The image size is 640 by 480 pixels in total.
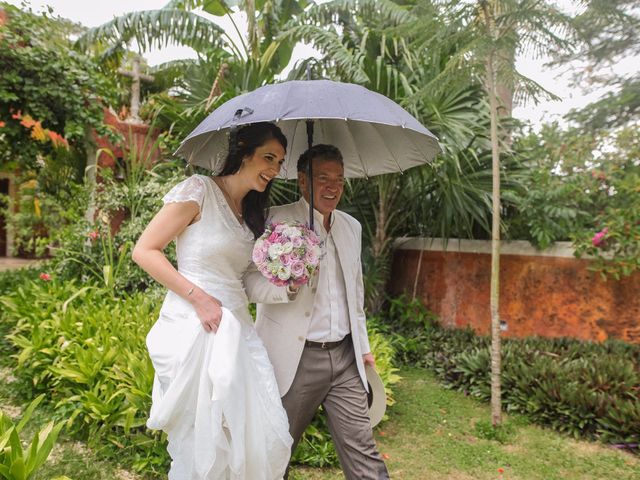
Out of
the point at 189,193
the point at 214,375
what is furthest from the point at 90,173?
the point at 214,375

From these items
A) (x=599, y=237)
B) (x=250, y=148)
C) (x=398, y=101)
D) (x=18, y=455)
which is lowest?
(x=18, y=455)

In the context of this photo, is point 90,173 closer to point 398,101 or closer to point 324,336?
point 398,101

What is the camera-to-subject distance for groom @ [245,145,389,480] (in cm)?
226

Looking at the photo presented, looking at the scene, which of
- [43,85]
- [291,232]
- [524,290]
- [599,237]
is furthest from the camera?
[43,85]

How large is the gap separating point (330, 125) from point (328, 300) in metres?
0.96

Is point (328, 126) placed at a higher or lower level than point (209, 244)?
higher

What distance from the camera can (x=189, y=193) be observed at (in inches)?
81.0

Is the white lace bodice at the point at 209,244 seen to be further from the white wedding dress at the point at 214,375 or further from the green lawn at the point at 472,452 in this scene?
the green lawn at the point at 472,452

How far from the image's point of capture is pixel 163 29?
334 inches

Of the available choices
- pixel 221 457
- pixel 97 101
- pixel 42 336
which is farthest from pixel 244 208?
pixel 97 101

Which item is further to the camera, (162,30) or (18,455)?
(162,30)

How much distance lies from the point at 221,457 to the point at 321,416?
2055mm

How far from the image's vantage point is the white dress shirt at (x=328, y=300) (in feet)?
7.70

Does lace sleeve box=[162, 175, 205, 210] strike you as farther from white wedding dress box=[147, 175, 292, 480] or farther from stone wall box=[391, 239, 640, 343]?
stone wall box=[391, 239, 640, 343]
